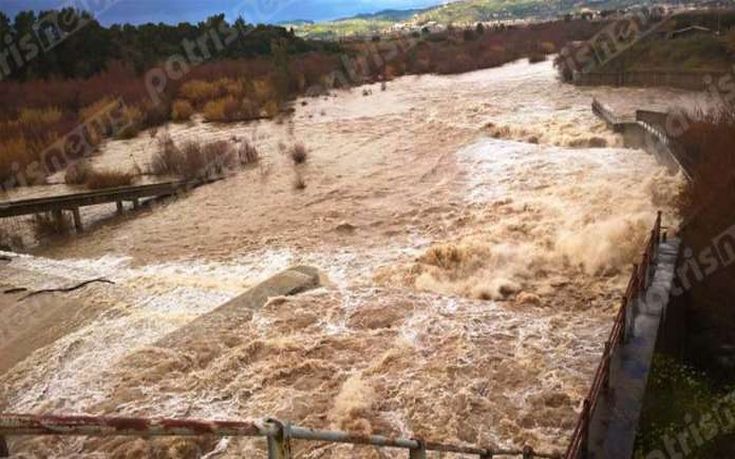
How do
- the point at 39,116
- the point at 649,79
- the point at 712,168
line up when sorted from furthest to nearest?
the point at 649,79
the point at 39,116
the point at 712,168

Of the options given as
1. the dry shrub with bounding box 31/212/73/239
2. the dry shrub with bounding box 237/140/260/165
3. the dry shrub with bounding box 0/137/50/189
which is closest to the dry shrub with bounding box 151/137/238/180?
the dry shrub with bounding box 237/140/260/165

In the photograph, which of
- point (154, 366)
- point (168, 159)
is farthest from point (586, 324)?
point (168, 159)

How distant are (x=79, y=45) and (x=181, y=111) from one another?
40.5 ft

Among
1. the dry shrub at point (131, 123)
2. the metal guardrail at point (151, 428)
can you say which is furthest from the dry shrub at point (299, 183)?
the metal guardrail at point (151, 428)

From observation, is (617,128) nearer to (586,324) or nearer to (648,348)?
(586,324)

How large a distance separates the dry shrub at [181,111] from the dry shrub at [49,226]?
1156 cm

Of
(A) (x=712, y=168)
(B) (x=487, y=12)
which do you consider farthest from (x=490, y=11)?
(A) (x=712, y=168)

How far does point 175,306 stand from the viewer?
28.2 feet

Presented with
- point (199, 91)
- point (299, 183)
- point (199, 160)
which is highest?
point (199, 91)

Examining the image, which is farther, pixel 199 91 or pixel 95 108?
pixel 199 91

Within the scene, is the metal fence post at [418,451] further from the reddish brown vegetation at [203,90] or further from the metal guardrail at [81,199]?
the reddish brown vegetation at [203,90]

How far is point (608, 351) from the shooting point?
16.3ft

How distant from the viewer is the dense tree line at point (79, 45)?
96.6 ft

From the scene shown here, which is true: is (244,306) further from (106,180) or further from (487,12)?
(487,12)
